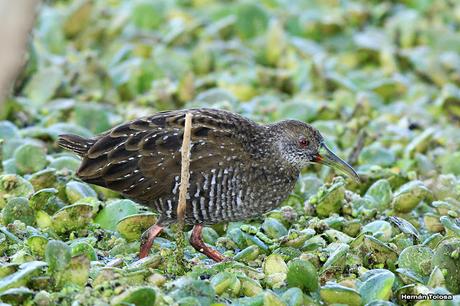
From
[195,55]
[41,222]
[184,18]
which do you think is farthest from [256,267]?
[184,18]

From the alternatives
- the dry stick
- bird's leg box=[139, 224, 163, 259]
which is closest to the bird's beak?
bird's leg box=[139, 224, 163, 259]

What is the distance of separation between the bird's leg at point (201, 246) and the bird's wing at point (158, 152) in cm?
41

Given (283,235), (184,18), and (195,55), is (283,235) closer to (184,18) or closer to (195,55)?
(195,55)

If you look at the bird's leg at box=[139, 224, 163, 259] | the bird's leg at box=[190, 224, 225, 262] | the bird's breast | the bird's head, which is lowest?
the bird's leg at box=[190, 224, 225, 262]

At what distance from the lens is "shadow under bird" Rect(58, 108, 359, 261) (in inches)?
A: 288

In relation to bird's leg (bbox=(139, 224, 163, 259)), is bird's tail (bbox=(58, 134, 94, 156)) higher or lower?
higher

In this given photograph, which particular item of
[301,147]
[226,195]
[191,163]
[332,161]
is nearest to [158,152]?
[191,163]

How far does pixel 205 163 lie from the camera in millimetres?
7355

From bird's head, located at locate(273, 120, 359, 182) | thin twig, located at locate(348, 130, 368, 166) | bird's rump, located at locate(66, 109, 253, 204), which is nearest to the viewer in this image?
bird's rump, located at locate(66, 109, 253, 204)

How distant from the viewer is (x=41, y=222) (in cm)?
741

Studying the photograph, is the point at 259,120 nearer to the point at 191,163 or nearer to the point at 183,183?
the point at 191,163

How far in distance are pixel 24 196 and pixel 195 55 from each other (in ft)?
14.9

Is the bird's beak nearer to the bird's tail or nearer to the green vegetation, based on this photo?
the green vegetation

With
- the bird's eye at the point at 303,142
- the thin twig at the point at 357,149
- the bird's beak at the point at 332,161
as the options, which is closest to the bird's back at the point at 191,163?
the bird's eye at the point at 303,142
